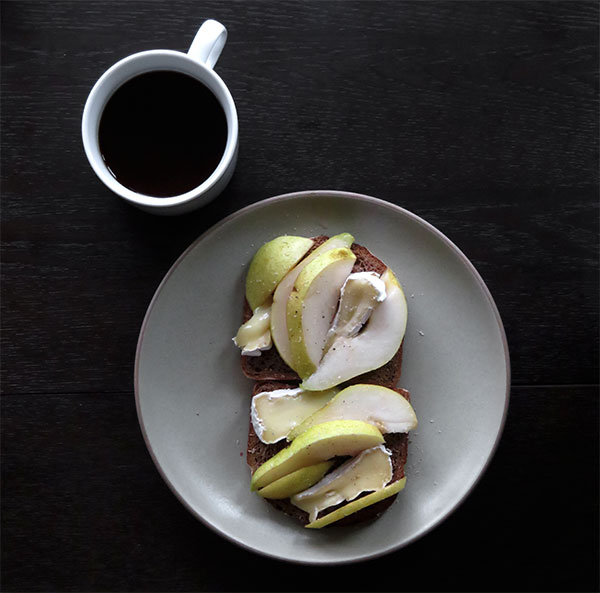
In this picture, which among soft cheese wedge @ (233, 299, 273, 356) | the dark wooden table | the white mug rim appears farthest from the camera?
the dark wooden table

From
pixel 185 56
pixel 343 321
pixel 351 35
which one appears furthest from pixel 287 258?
pixel 351 35

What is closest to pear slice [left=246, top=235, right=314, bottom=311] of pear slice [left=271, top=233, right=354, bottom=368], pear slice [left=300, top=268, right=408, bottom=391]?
pear slice [left=271, top=233, right=354, bottom=368]

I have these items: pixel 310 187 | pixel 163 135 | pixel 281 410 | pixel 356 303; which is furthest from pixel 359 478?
pixel 163 135

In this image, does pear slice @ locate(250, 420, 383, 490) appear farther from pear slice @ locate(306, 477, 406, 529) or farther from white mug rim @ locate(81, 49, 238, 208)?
white mug rim @ locate(81, 49, 238, 208)

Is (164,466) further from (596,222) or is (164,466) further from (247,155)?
(596,222)

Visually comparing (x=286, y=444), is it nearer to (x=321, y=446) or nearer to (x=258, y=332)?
(x=321, y=446)

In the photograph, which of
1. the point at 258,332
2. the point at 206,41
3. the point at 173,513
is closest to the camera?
the point at 206,41
